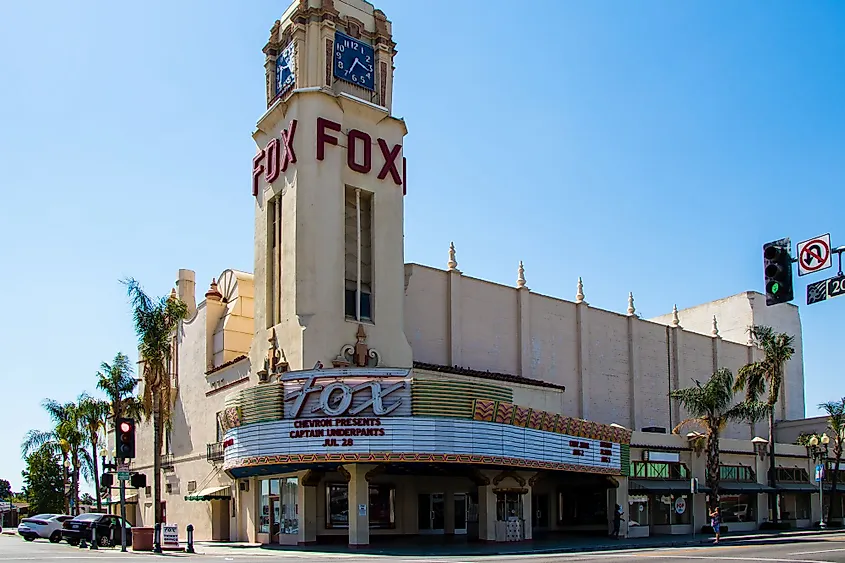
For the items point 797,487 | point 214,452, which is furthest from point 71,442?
point 797,487

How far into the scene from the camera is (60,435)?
230 feet

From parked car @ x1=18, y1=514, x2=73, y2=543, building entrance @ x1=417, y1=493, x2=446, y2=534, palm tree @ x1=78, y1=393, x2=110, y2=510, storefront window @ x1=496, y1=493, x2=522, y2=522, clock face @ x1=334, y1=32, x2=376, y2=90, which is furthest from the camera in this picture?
palm tree @ x1=78, y1=393, x2=110, y2=510

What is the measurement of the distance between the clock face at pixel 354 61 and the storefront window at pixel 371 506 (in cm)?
1857

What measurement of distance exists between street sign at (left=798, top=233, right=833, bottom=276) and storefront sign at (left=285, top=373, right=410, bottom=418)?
17809 mm

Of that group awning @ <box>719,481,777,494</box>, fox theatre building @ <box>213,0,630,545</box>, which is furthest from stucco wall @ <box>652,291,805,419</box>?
fox theatre building @ <box>213,0,630,545</box>

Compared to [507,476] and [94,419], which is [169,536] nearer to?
[507,476]

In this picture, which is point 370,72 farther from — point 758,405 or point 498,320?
point 758,405

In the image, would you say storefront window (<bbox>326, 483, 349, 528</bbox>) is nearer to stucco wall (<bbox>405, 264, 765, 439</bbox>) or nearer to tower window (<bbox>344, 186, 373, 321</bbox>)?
tower window (<bbox>344, 186, 373, 321</bbox>)

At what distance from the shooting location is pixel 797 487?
2121 inches

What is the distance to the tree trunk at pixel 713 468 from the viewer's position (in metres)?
46.1

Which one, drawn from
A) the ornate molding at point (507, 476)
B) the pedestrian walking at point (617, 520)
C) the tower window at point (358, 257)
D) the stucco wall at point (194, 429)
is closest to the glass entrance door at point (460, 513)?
the ornate molding at point (507, 476)

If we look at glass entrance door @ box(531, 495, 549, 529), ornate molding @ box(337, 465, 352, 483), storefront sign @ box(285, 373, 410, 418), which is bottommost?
glass entrance door @ box(531, 495, 549, 529)

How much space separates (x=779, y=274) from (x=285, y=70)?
102ft

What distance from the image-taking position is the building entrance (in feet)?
134
